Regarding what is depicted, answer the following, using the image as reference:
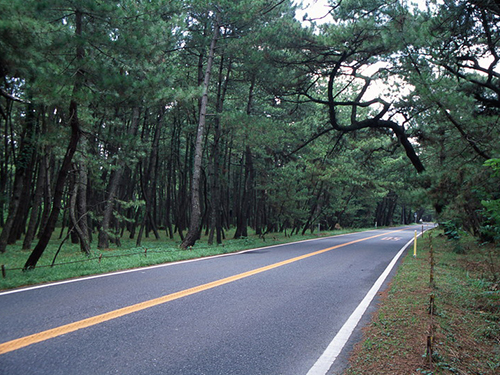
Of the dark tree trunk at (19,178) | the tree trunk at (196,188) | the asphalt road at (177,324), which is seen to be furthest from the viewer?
the tree trunk at (196,188)

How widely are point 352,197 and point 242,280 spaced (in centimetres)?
3805

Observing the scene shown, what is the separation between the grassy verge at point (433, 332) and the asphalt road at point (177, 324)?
1.01 feet

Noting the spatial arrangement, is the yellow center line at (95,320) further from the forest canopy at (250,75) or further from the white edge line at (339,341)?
the forest canopy at (250,75)

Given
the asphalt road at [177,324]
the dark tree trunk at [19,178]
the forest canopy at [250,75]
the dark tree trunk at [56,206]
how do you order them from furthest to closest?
1. the dark tree trunk at [19,178]
2. the dark tree trunk at [56,206]
3. the forest canopy at [250,75]
4. the asphalt road at [177,324]

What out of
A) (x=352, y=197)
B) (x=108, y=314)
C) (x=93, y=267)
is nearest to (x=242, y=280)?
(x=108, y=314)

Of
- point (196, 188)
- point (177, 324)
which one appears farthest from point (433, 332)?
point (196, 188)

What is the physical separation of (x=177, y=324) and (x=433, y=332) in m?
3.12

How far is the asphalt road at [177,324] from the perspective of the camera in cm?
335

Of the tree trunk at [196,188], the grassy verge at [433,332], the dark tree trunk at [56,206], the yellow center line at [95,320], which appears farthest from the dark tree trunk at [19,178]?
the grassy verge at [433,332]

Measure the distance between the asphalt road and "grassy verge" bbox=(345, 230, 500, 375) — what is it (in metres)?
0.31

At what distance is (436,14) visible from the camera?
9.30 m

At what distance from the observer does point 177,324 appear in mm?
4461

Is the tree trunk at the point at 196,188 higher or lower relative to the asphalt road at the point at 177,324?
higher

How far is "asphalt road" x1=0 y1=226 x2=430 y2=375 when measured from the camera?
335 cm
